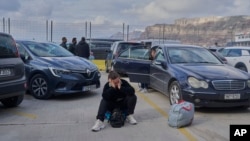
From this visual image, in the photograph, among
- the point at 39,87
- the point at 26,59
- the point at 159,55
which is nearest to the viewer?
the point at 39,87

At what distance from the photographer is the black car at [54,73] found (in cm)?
920

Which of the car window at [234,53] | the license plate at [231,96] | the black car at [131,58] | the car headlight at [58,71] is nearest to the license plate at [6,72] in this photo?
the car headlight at [58,71]

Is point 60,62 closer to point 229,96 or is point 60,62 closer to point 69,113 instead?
point 69,113

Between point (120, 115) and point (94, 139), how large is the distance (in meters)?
0.94

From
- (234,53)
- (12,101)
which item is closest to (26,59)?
(12,101)

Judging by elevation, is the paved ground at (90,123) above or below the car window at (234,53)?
below

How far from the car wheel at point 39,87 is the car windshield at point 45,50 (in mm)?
746

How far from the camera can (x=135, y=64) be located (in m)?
10.8

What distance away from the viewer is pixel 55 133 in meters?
6.27

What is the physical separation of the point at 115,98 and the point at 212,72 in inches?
97.4

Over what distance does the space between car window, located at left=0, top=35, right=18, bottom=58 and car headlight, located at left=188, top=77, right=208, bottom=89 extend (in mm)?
Answer: 3825

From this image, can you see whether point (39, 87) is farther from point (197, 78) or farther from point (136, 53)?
point (197, 78)

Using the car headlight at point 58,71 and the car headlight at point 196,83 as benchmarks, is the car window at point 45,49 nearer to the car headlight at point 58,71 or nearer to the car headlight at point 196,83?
the car headlight at point 58,71

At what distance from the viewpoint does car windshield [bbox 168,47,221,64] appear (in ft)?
30.1
